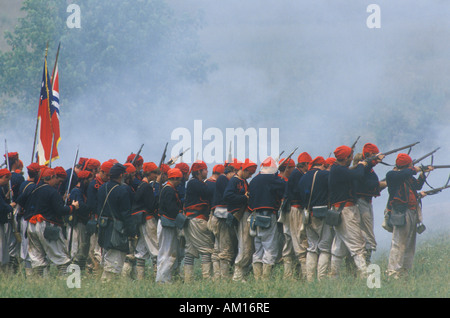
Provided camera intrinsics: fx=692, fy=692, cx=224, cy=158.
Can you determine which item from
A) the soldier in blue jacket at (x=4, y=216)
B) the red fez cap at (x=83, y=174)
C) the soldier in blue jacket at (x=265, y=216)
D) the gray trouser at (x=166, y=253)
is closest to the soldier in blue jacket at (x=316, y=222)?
the soldier in blue jacket at (x=265, y=216)

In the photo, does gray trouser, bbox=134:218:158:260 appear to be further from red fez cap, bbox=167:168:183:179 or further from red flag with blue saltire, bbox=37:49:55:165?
red flag with blue saltire, bbox=37:49:55:165

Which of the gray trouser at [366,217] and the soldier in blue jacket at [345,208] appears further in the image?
the gray trouser at [366,217]

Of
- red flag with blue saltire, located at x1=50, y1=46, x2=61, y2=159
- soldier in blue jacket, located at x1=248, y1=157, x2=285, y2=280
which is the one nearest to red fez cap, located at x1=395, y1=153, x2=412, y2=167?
soldier in blue jacket, located at x1=248, y1=157, x2=285, y2=280

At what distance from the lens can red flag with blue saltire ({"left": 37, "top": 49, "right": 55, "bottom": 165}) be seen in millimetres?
13141

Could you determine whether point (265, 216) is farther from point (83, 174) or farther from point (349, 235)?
point (83, 174)

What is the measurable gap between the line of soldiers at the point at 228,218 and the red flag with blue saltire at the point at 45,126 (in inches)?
62.7

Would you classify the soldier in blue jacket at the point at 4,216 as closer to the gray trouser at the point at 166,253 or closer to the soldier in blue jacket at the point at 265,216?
the gray trouser at the point at 166,253

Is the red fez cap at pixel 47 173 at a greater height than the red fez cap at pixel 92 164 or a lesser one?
lesser

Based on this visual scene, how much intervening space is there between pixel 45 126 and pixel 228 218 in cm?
457

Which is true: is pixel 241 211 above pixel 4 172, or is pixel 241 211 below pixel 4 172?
below

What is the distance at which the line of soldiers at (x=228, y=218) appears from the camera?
10078 mm

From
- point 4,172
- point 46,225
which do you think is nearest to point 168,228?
point 46,225

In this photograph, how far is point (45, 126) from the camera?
1323 centimetres
